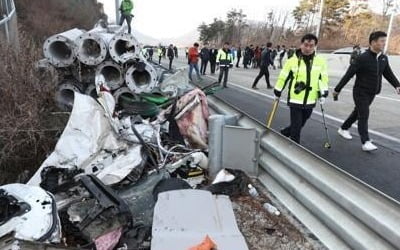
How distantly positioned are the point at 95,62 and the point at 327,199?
590 cm

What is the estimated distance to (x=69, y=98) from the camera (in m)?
8.02

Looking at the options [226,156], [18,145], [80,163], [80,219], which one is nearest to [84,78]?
[18,145]

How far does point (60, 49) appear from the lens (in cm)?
840

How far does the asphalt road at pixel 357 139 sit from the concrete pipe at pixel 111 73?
9.72ft

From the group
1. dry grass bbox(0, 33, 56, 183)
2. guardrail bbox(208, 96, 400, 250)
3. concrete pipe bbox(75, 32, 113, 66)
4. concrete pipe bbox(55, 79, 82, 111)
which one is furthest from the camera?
concrete pipe bbox(75, 32, 113, 66)

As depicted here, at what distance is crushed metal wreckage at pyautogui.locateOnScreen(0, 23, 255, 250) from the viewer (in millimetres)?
3045

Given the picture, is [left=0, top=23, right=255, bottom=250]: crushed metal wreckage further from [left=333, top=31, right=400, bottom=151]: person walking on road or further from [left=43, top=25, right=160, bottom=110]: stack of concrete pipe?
[left=333, top=31, right=400, bottom=151]: person walking on road

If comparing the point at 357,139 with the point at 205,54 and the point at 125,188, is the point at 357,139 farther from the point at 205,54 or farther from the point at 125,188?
the point at 205,54

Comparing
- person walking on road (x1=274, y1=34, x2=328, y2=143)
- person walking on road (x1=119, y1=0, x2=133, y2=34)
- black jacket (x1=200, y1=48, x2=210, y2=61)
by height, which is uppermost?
person walking on road (x1=119, y1=0, x2=133, y2=34)

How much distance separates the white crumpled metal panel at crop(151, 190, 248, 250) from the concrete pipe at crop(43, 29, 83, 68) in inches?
208

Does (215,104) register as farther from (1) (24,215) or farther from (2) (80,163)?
(1) (24,215)

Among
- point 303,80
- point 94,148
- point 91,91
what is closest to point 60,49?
point 91,91

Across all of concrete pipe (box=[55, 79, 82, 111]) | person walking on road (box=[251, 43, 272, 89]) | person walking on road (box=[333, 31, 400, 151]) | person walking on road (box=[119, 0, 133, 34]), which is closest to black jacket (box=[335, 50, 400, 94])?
person walking on road (box=[333, 31, 400, 151])

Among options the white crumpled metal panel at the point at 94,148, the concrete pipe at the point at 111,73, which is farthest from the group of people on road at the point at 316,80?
the concrete pipe at the point at 111,73
